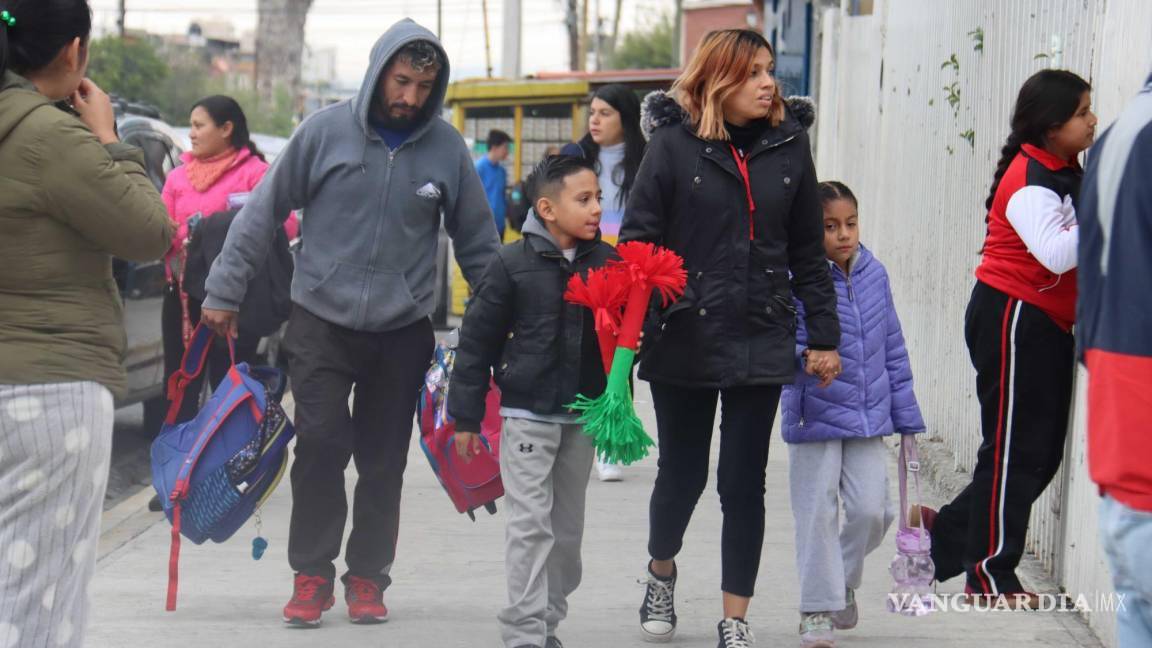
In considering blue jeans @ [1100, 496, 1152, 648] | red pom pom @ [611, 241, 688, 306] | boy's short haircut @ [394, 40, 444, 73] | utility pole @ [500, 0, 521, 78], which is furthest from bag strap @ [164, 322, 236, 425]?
utility pole @ [500, 0, 521, 78]

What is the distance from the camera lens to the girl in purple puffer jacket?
4980 mm

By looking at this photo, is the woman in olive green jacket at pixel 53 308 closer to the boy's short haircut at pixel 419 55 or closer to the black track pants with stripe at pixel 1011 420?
the boy's short haircut at pixel 419 55

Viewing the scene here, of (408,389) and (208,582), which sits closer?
(408,389)

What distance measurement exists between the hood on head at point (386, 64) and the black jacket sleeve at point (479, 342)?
81cm

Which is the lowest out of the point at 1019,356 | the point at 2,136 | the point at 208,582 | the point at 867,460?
the point at 208,582

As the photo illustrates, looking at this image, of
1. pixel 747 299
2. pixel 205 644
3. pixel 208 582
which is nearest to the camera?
pixel 747 299

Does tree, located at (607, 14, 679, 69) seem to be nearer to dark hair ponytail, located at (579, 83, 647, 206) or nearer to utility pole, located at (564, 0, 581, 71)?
utility pole, located at (564, 0, 581, 71)

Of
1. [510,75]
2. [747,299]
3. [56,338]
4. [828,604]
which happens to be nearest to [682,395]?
[747,299]

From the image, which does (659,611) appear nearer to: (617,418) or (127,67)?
(617,418)

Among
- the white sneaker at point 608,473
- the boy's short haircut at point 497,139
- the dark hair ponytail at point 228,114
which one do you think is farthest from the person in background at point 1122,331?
the boy's short haircut at point 497,139

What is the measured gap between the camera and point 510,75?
2441 centimetres

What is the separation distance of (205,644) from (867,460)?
2145 mm

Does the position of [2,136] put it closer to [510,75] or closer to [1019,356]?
[1019,356]

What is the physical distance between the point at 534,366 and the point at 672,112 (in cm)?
89
